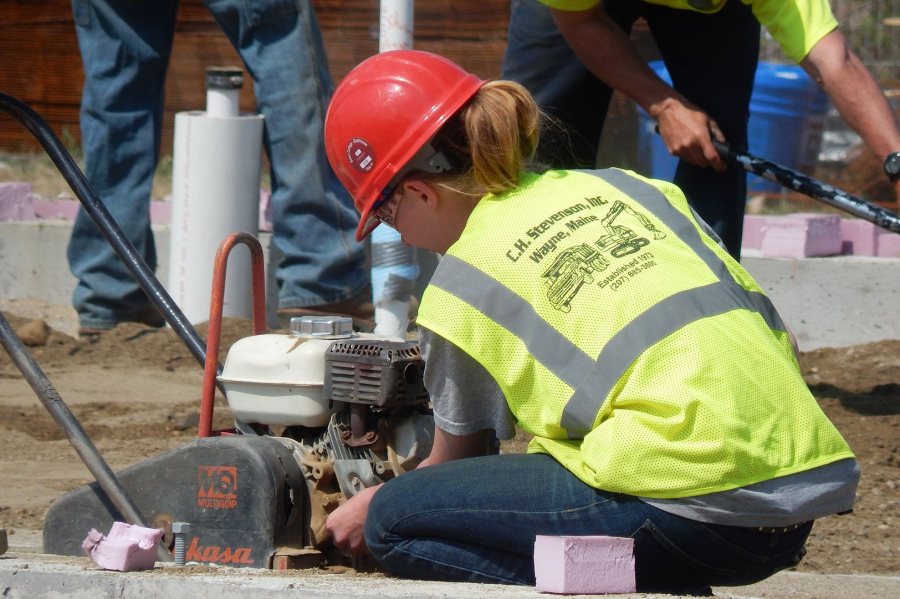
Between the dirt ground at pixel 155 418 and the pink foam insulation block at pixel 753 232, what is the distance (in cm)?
87

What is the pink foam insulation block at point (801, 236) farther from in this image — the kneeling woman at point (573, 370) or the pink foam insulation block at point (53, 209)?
the pink foam insulation block at point (53, 209)

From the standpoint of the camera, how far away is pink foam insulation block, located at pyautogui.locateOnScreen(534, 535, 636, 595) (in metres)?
2.35

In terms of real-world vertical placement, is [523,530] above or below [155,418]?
above

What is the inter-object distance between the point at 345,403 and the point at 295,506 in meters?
0.24

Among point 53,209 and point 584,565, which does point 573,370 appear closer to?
point 584,565

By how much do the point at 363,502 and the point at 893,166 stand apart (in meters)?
1.80

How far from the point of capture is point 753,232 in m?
6.57

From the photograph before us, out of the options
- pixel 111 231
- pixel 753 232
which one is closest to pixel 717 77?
pixel 111 231

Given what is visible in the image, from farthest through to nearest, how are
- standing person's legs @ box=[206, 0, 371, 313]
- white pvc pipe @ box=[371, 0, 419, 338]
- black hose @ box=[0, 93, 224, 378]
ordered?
standing person's legs @ box=[206, 0, 371, 313], white pvc pipe @ box=[371, 0, 419, 338], black hose @ box=[0, 93, 224, 378]

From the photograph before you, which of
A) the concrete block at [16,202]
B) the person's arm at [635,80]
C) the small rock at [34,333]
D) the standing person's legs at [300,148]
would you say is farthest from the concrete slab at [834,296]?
the concrete block at [16,202]

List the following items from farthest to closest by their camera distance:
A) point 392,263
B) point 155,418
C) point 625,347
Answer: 1. point 392,263
2. point 155,418
3. point 625,347

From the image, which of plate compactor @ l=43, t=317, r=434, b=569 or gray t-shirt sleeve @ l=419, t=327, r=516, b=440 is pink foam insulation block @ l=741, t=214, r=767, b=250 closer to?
plate compactor @ l=43, t=317, r=434, b=569

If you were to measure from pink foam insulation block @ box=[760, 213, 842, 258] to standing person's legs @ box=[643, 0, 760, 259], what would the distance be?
171 centimetres

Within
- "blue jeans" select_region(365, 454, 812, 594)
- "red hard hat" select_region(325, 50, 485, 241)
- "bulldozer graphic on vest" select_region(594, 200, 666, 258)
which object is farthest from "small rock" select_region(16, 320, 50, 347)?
"bulldozer graphic on vest" select_region(594, 200, 666, 258)
